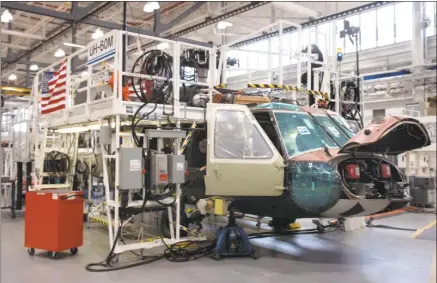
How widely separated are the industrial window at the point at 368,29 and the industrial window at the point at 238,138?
9946 millimetres

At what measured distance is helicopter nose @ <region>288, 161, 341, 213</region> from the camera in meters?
5.22

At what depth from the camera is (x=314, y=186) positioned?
5.24 m

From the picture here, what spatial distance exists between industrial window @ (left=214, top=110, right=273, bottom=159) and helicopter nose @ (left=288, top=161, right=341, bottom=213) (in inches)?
18.9

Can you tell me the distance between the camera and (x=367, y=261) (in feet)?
19.1

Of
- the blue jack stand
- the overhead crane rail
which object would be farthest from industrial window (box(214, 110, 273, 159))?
the overhead crane rail

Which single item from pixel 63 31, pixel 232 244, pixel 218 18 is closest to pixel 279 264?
pixel 232 244

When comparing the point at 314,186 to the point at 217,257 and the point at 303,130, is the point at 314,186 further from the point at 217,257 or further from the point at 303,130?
the point at 217,257

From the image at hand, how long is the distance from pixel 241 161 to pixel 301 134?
1.03m

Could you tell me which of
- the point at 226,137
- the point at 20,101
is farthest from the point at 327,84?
the point at 20,101

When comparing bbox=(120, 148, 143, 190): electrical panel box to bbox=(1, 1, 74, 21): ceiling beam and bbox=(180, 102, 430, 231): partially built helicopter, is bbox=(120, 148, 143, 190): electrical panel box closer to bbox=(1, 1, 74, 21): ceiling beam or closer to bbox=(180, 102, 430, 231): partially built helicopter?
bbox=(180, 102, 430, 231): partially built helicopter

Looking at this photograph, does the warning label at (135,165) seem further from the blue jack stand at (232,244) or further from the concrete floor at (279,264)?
the blue jack stand at (232,244)

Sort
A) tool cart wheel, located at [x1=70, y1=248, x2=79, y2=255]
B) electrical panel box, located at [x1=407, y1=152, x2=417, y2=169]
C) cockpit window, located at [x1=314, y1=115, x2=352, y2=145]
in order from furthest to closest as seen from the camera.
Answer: electrical panel box, located at [x1=407, y1=152, x2=417, y2=169] → cockpit window, located at [x1=314, y1=115, x2=352, y2=145] → tool cart wheel, located at [x1=70, y1=248, x2=79, y2=255]

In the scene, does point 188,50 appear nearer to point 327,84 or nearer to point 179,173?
point 179,173

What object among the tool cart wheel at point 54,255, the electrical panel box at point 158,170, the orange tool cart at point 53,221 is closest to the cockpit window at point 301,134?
the electrical panel box at point 158,170
